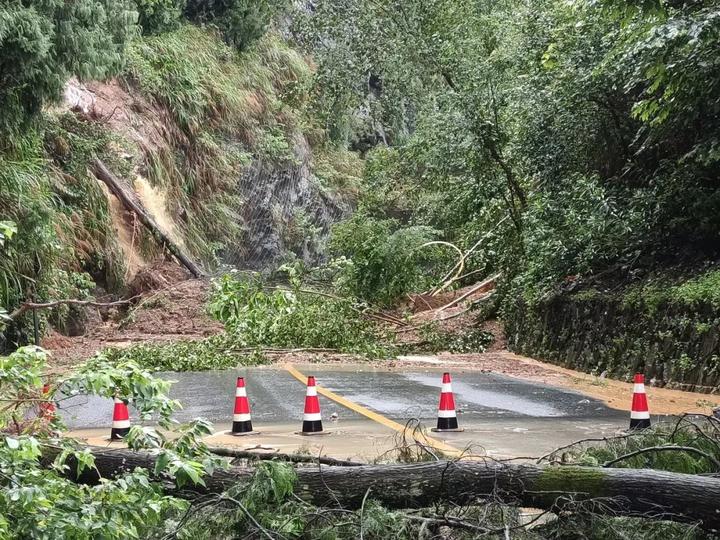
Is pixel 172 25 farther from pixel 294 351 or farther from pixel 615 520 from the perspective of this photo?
pixel 615 520

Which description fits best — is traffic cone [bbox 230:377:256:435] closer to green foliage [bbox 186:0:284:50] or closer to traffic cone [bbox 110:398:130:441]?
traffic cone [bbox 110:398:130:441]

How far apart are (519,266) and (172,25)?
14229 mm

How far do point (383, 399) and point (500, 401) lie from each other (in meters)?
1.49

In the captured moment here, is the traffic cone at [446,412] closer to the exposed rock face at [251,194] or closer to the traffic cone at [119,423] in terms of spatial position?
the traffic cone at [119,423]

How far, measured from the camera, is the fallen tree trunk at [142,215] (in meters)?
21.5

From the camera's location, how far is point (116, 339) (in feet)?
57.4

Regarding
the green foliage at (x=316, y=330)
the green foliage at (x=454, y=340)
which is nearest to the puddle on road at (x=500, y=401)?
the green foliage at (x=316, y=330)

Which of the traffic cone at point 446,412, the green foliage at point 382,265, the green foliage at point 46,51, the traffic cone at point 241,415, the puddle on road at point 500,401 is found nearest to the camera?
the traffic cone at point 241,415

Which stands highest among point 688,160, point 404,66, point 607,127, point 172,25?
point 172,25

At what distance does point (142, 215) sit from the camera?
21906 millimetres

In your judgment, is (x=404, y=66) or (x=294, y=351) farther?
(x=404, y=66)

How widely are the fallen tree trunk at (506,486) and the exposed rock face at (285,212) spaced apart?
23.3 meters

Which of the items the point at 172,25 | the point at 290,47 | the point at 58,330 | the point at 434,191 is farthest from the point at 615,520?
the point at 290,47

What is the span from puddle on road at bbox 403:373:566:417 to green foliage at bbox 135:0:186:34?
16.3m
